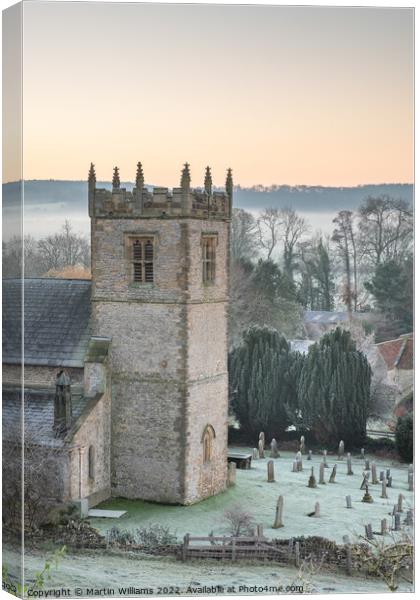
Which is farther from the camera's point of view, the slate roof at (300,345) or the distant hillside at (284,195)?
the slate roof at (300,345)

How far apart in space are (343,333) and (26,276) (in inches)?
436

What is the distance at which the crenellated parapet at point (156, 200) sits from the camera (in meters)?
32.6

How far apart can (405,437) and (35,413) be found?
31.5 ft

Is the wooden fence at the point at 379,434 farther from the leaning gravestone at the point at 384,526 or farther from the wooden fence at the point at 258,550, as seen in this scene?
the wooden fence at the point at 258,550

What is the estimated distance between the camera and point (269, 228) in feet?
118

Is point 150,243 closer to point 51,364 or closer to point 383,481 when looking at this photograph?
point 51,364

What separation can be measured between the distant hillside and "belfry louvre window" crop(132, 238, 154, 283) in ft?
5.27

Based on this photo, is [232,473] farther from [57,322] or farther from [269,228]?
[269,228]

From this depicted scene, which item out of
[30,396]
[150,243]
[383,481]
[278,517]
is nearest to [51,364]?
[30,396]

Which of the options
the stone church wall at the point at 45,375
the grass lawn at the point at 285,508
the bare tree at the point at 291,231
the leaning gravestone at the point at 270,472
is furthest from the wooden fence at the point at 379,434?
the stone church wall at the point at 45,375

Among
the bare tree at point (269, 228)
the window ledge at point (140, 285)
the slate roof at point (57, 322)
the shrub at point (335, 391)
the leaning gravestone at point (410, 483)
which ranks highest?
the bare tree at point (269, 228)

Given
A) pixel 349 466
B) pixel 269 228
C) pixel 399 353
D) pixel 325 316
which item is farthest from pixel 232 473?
pixel 269 228

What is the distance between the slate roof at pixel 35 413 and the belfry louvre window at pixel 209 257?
4456mm

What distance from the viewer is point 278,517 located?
31562 millimetres
